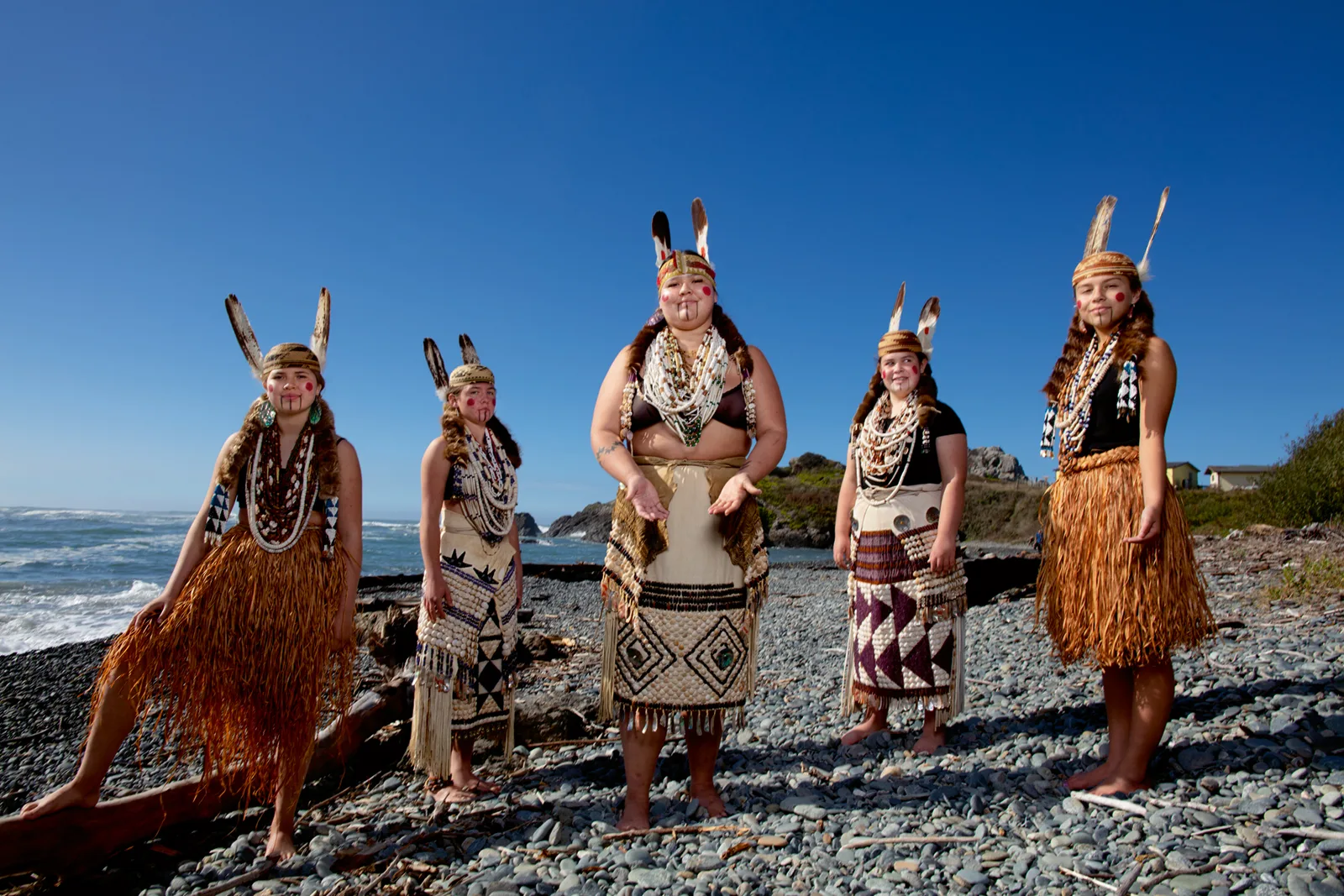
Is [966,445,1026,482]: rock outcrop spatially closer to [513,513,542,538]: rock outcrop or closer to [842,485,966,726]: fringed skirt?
[513,513,542,538]: rock outcrop

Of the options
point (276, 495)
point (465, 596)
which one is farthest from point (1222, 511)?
point (276, 495)

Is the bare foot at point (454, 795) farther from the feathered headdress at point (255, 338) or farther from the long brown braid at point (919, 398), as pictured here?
→ the long brown braid at point (919, 398)

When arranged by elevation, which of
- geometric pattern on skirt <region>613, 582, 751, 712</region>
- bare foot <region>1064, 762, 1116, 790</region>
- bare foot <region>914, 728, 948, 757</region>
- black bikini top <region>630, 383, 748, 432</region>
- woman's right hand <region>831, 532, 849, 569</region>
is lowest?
bare foot <region>914, 728, 948, 757</region>

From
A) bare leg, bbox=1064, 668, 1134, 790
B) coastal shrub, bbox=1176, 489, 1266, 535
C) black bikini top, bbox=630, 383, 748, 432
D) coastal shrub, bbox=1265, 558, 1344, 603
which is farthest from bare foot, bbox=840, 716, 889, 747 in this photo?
coastal shrub, bbox=1176, 489, 1266, 535

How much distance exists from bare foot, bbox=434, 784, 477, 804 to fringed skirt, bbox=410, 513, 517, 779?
0.27 ft

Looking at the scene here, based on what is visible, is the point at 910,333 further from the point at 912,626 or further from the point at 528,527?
the point at 528,527

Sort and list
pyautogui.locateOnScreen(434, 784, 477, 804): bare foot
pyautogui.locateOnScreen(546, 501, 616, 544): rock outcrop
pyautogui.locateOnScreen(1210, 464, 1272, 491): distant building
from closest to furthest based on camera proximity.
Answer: pyautogui.locateOnScreen(434, 784, 477, 804): bare foot → pyautogui.locateOnScreen(1210, 464, 1272, 491): distant building → pyautogui.locateOnScreen(546, 501, 616, 544): rock outcrop

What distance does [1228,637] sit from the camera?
19.8 feet

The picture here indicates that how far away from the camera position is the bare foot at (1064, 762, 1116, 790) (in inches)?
138

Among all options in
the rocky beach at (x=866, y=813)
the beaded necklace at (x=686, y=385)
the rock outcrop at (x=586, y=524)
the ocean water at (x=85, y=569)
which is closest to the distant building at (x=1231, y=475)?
the ocean water at (x=85, y=569)

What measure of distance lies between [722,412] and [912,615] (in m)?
1.85

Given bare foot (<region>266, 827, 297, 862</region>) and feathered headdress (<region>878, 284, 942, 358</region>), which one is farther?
feathered headdress (<region>878, 284, 942, 358</region>)

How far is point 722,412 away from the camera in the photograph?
3.49m

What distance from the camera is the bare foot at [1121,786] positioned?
340 centimetres
